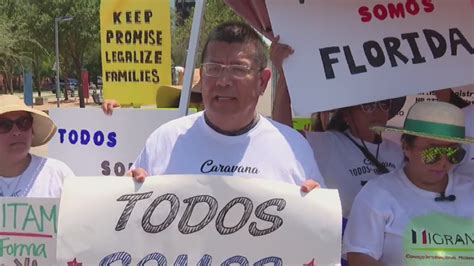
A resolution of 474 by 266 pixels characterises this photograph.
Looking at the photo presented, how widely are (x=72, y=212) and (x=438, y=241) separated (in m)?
1.42

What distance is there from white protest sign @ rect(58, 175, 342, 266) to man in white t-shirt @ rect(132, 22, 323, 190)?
3.1 inches

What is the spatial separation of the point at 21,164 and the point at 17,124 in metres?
0.20

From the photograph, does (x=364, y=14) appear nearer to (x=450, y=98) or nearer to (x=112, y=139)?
(x=450, y=98)

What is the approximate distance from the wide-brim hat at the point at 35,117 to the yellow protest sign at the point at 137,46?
146 centimetres

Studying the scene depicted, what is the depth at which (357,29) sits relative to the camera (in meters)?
2.97

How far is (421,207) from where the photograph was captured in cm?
258

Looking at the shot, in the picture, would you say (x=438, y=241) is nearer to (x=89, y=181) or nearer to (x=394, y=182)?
(x=394, y=182)

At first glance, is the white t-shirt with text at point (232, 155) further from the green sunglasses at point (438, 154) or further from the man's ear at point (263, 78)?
the green sunglasses at point (438, 154)

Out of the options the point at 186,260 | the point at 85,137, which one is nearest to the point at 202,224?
the point at 186,260

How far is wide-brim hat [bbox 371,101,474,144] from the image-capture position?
2.56m

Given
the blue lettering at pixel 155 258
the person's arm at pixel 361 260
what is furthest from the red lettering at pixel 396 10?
the blue lettering at pixel 155 258

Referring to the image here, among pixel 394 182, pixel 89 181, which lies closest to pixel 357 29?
pixel 394 182

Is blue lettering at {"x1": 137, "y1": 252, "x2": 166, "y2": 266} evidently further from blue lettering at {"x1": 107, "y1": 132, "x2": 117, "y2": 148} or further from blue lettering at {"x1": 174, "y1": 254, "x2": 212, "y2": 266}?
blue lettering at {"x1": 107, "y1": 132, "x2": 117, "y2": 148}

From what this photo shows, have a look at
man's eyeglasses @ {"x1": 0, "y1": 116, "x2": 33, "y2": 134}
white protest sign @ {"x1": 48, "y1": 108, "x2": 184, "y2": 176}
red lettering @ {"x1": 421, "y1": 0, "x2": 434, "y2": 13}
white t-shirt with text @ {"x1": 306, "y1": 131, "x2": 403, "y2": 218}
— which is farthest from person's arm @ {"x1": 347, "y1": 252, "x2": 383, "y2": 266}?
white protest sign @ {"x1": 48, "y1": 108, "x2": 184, "y2": 176}
